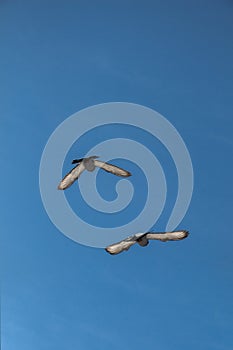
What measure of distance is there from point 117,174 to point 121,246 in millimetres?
310

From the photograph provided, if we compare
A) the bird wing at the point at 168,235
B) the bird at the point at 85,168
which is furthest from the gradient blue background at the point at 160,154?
the bird at the point at 85,168

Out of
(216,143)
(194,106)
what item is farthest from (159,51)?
(216,143)

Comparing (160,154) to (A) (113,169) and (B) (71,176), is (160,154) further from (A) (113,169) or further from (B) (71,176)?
(B) (71,176)

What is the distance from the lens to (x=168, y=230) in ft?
5.66

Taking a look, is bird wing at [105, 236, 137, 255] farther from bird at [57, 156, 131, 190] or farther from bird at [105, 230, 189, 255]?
bird at [57, 156, 131, 190]

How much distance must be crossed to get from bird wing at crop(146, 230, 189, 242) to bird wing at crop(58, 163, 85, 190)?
40 centimetres

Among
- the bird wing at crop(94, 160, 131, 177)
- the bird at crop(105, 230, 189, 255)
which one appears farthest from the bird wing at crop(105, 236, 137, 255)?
the bird wing at crop(94, 160, 131, 177)

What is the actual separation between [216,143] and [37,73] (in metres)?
0.83

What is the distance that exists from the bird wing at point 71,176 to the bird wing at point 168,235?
396 millimetres

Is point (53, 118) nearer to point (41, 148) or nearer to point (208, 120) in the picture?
point (41, 148)

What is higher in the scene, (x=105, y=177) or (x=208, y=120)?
(x=208, y=120)

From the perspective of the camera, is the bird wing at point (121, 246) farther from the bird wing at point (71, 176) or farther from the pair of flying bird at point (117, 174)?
the bird wing at point (71, 176)

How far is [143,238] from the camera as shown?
1.73m

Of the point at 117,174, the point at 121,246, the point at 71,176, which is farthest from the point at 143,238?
the point at 71,176
